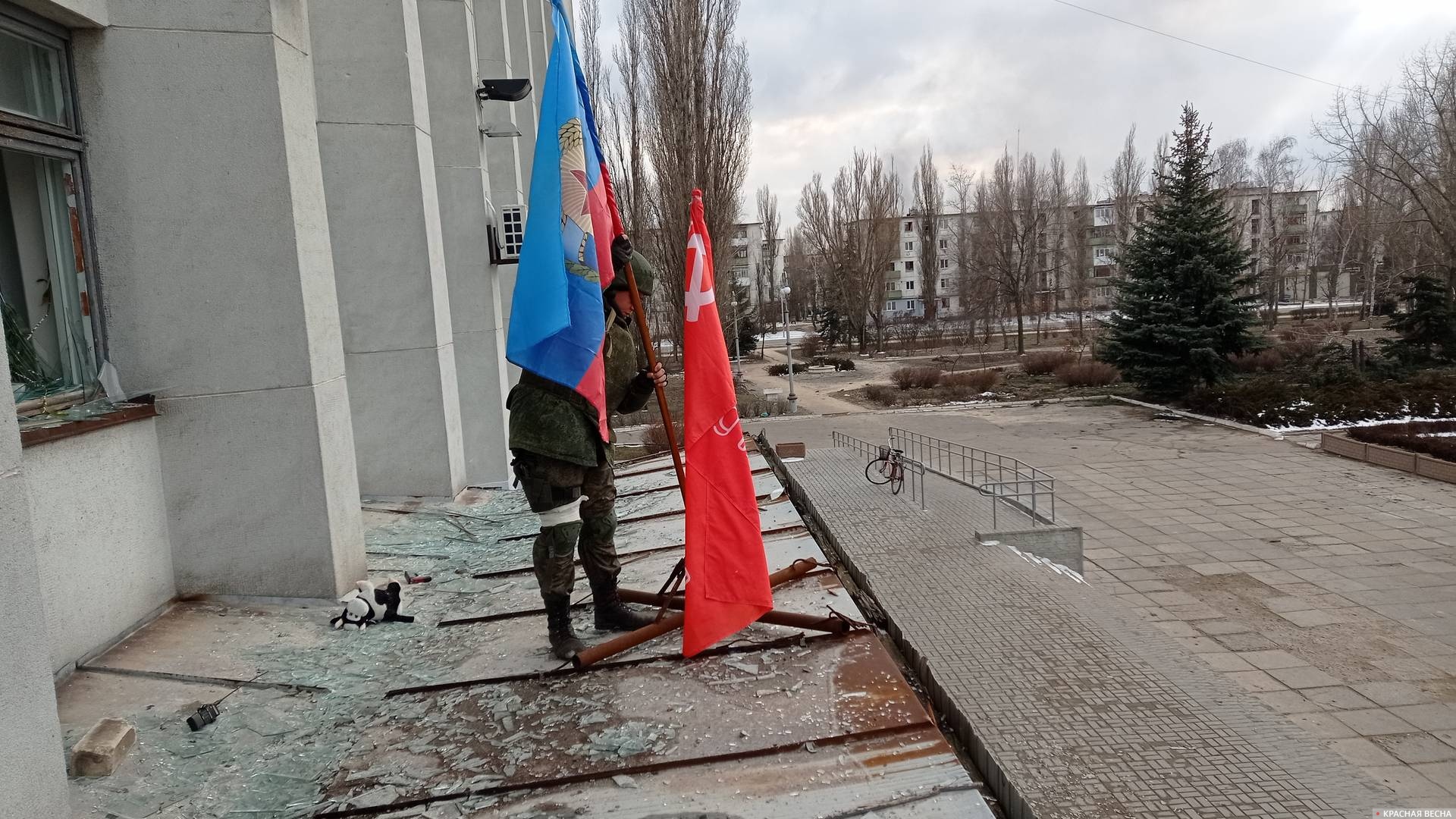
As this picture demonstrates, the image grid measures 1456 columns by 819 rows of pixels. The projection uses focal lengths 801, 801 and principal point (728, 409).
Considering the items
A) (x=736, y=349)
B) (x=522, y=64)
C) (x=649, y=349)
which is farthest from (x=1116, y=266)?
(x=649, y=349)

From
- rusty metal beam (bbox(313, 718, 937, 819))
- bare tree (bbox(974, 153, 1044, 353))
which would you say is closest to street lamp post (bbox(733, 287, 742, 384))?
bare tree (bbox(974, 153, 1044, 353))

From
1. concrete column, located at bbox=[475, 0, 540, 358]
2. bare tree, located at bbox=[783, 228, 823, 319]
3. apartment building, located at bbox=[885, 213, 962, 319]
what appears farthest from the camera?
apartment building, located at bbox=[885, 213, 962, 319]

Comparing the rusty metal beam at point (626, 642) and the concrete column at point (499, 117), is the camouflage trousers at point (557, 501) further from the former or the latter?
the concrete column at point (499, 117)

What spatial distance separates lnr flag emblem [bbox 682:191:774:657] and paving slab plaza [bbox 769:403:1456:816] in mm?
1766

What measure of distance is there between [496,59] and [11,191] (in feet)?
24.5

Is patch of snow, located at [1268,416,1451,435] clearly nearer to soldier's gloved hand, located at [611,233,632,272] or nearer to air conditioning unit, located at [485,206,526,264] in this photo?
air conditioning unit, located at [485,206,526,264]

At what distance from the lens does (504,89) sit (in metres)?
8.80

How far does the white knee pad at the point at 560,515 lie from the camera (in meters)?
3.25

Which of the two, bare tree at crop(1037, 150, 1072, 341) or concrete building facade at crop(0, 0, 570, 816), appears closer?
concrete building facade at crop(0, 0, 570, 816)

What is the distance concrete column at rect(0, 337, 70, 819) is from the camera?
214cm

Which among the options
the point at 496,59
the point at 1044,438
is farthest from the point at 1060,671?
the point at 1044,438

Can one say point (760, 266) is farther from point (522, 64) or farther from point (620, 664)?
point (620, 664)

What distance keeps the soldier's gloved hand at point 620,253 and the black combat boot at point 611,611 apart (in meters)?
1.36

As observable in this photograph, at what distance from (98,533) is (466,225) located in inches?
234
